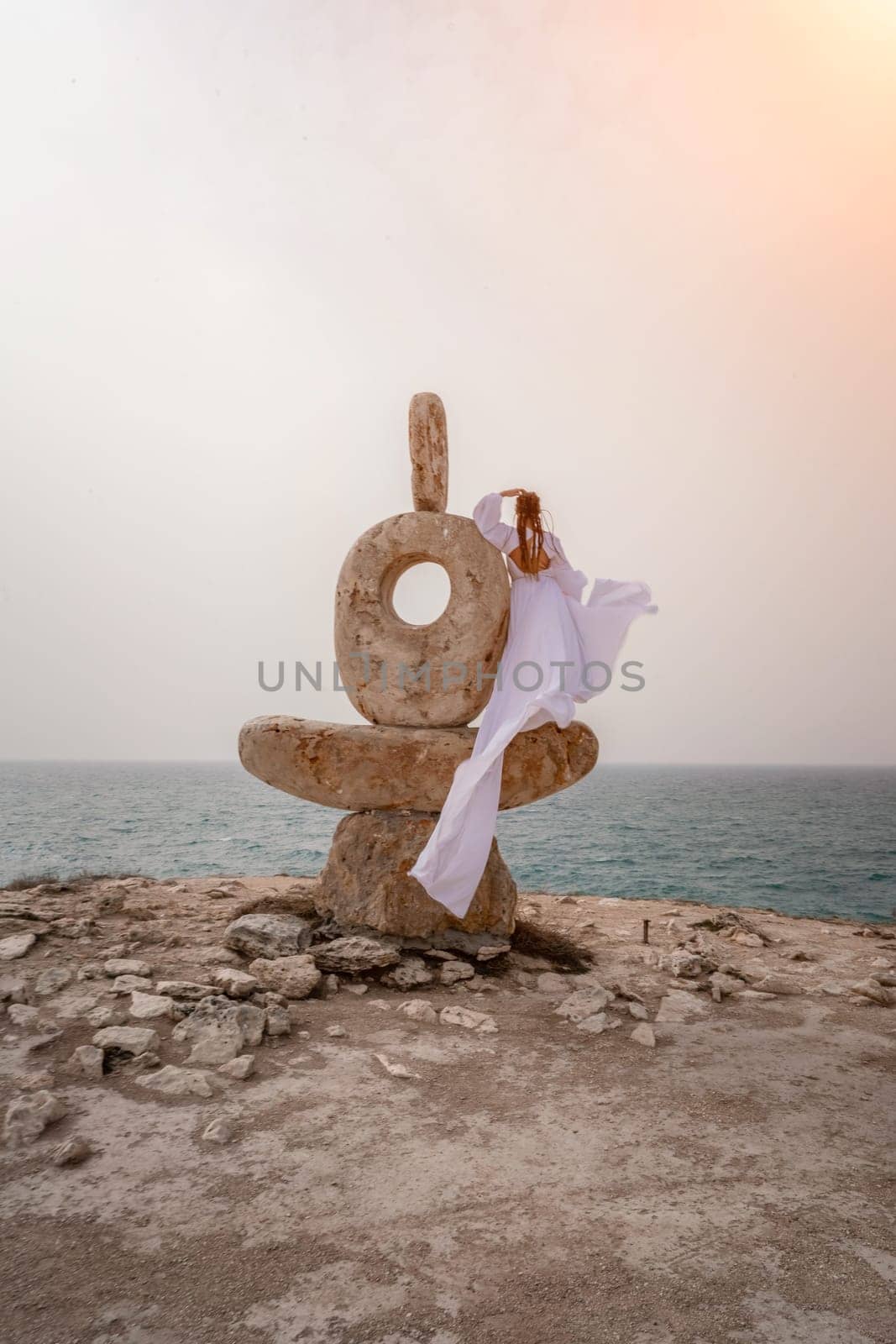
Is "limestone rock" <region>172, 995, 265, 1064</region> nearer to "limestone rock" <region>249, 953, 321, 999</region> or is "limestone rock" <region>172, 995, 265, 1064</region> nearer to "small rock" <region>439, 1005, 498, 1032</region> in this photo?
"limestone rock" <region>249, 953, 321, 999</region>

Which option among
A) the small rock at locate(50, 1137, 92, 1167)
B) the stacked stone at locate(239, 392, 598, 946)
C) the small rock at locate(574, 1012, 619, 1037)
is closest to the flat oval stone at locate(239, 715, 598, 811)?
the stacked stone at locate(239, 392, 598, 946)

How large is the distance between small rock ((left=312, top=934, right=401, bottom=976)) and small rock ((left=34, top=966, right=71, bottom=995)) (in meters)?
1.32

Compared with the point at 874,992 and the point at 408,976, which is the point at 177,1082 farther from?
the point at 874,992

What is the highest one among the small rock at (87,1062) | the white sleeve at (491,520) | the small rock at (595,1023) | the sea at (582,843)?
the white sleeve at (491,520)

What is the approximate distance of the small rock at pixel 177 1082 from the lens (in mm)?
3188

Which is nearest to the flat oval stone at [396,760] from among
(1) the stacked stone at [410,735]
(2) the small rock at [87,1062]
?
(1) the stacked stone at [410,735]

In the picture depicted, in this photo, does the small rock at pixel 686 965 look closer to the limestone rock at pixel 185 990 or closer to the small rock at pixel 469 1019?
the small rock at pixel 469 1019

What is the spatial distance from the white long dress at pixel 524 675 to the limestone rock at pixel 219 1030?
141 cm

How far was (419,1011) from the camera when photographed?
4.21 metres

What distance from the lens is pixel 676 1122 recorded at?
312cm

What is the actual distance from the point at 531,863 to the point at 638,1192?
18988 millimetres

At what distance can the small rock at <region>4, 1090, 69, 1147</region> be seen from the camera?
9.13ft

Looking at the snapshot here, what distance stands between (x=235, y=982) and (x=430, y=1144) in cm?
170

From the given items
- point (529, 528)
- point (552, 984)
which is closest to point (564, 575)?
Answer: point (529, 528)
